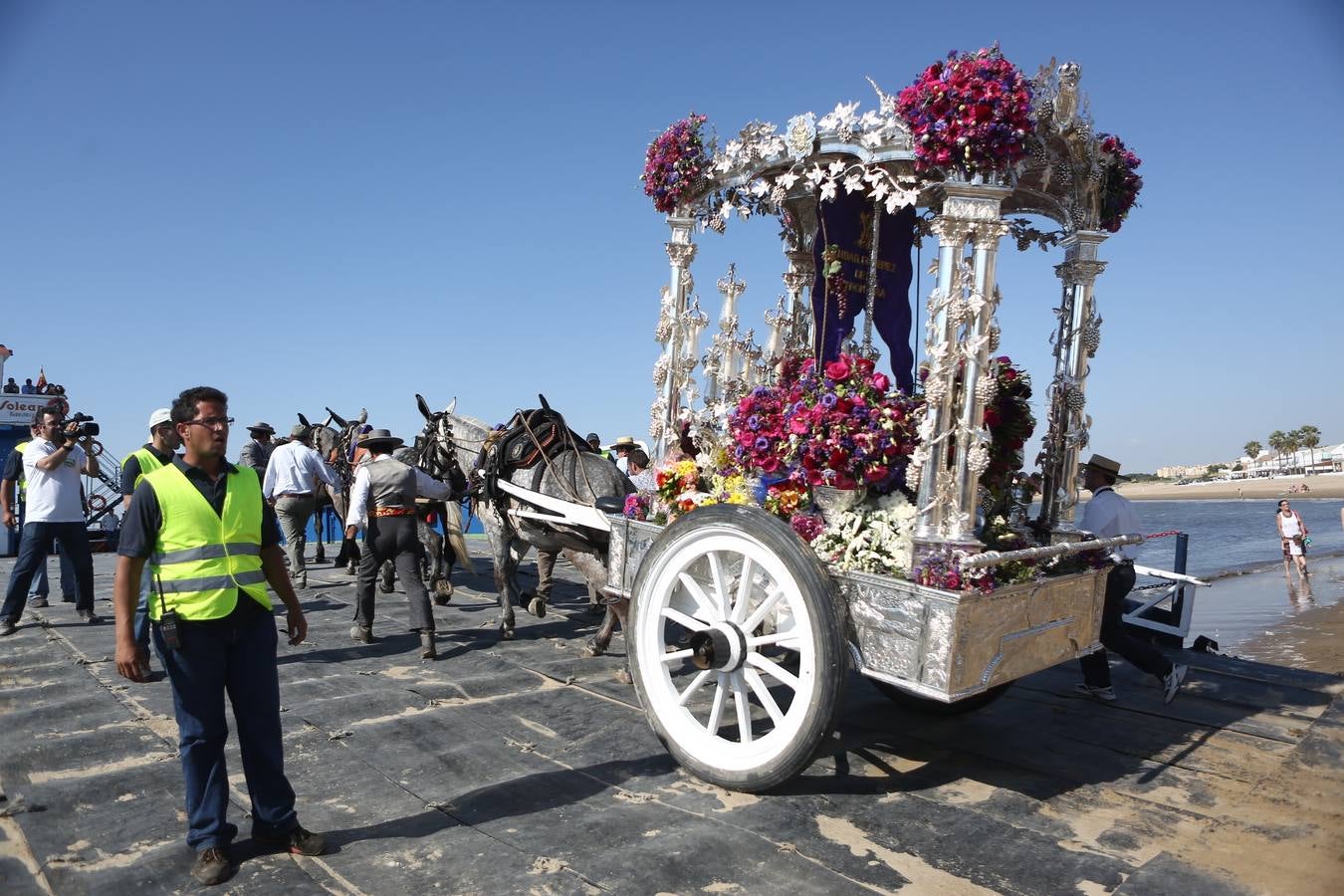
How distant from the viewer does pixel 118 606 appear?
2.85 m

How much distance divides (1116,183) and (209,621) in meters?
4.93

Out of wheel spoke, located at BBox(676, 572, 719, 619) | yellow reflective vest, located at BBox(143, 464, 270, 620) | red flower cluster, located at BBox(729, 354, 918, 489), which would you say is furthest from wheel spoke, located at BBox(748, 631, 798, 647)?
yellow reflective vest, located at BBox(143, 464, 270, 620)

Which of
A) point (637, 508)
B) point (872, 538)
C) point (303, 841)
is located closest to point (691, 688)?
point (872, 538)

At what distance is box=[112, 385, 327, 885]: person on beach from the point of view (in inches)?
114

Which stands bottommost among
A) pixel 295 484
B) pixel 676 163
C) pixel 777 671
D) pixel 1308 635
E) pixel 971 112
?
pixel 1308 635

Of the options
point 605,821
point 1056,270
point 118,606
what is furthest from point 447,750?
point 1056,270

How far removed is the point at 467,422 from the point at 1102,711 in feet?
20.5

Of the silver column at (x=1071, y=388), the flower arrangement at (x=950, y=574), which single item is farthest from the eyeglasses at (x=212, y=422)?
the silver column at (x=1071, y=388)

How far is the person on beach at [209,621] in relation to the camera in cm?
288

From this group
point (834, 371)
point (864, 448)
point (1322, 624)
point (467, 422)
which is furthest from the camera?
A: point (1322, 624)

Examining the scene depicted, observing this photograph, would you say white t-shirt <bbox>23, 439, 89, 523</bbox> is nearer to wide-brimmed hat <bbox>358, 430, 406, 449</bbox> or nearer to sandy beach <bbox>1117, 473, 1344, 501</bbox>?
wide-brimmed hat <bbox>358, 430, 406, 449</bbox>

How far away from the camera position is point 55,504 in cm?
674

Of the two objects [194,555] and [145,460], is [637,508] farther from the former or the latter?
[145,460]

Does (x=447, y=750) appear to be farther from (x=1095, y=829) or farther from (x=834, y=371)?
(x=1095, y=829)
